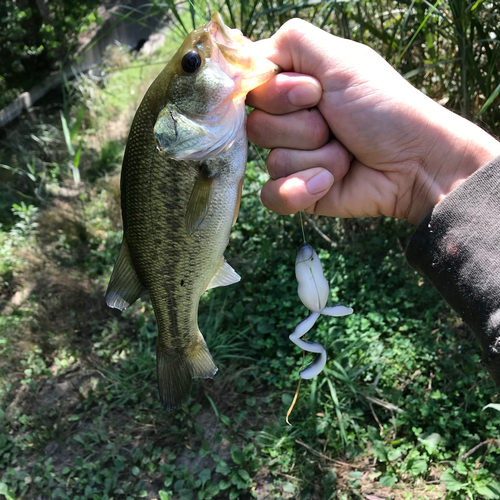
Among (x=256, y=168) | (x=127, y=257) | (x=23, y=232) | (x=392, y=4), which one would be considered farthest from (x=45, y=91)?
(x=127, y=257)

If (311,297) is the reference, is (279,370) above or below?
below

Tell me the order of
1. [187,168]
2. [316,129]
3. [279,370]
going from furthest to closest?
[279,370]
[316,129]
[187,168]

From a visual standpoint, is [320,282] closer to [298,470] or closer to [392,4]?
[298,470]

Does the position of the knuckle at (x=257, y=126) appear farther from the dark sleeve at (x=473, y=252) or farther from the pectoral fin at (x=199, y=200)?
the dark sleeve at (x=473, y=252)


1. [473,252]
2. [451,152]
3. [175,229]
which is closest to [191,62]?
[175,229]

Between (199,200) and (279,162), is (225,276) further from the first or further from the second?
(279,162)

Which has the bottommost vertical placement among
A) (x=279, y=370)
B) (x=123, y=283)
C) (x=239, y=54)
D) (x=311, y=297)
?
(x=279, y=370)

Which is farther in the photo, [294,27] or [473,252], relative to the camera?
[294,27]
